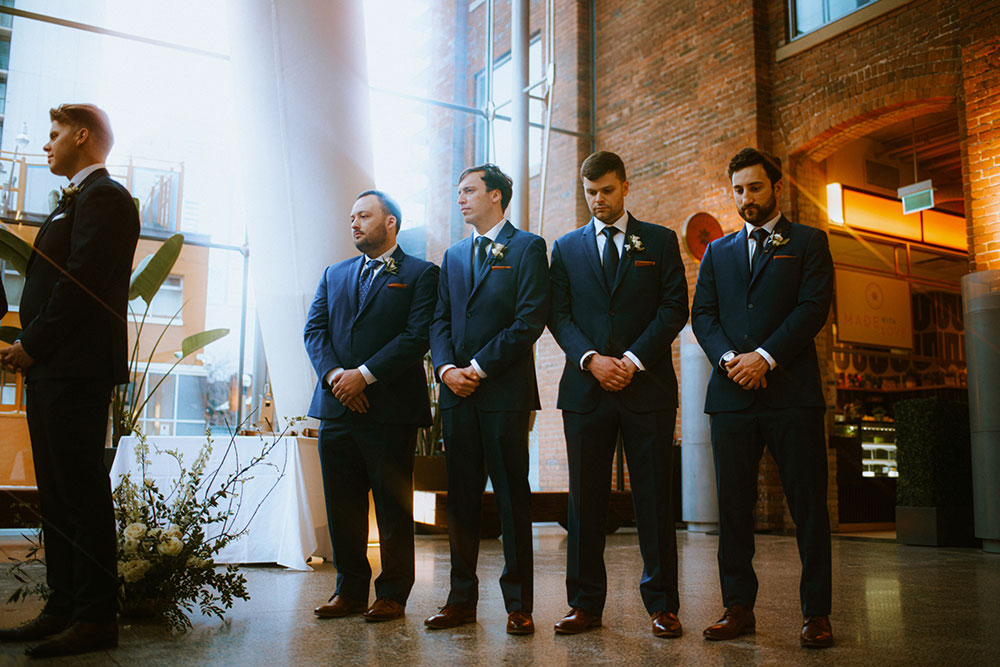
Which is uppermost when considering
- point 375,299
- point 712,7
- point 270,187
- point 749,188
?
point 712,7

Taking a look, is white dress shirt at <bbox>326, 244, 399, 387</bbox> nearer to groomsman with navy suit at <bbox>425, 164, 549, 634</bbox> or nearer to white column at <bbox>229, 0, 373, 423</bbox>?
groomsman with navy suit at <bbox>425, 164, 549, 634</bbox>

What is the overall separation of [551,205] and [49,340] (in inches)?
352

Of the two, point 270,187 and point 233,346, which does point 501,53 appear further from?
point 270,187

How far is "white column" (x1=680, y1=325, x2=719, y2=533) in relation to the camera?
8.19m

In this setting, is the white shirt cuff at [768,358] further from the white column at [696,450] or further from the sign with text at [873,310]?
the sign with text at [873,310]

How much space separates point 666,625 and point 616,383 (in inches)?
31.7

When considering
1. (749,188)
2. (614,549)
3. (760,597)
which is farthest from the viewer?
(614,549)

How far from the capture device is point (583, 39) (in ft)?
36.7

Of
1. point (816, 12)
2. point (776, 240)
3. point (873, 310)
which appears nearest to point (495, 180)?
point (776, 240)

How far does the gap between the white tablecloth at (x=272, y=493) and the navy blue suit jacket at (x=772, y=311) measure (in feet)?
8.14

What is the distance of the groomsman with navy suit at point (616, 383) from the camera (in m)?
2.90

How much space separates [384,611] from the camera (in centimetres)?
304

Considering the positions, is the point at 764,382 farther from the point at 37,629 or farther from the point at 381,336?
the point at 37,629

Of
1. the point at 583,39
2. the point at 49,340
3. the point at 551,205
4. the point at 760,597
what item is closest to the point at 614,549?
the point at 760,597
